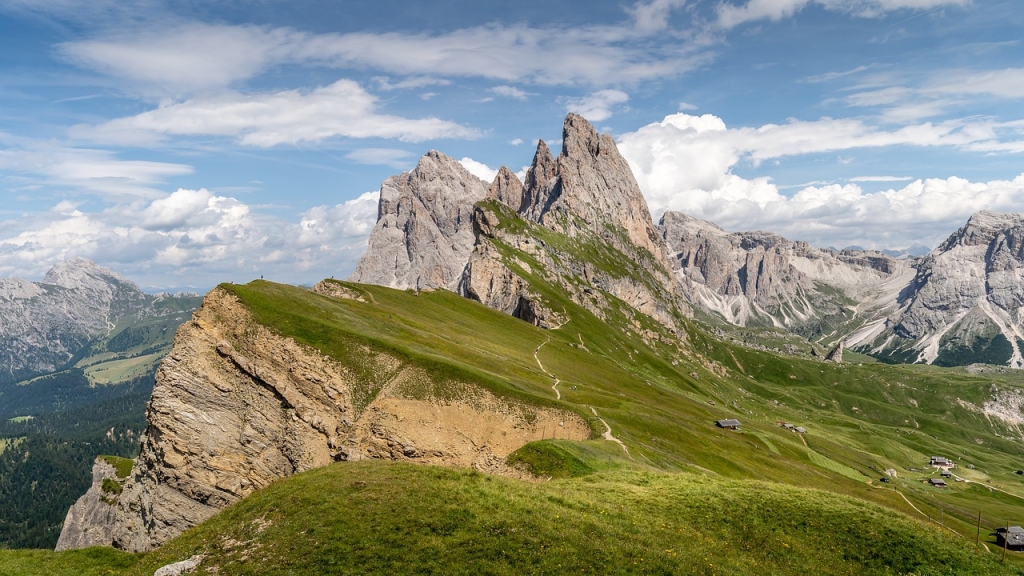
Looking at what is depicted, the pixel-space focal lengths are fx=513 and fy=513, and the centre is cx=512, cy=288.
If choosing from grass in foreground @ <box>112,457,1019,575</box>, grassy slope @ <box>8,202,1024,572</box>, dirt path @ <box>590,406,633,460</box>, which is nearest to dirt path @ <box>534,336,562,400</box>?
grassy slope @ <box>8,202,1024,572</box>

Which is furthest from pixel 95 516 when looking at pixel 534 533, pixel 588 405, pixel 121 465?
pixel 534 533

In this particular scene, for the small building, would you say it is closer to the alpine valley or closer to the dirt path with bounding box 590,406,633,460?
the alpine valley

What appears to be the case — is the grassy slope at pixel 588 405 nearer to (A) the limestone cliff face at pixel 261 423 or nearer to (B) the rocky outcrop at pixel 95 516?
(A) the limestone cliff face at pixel 261 423

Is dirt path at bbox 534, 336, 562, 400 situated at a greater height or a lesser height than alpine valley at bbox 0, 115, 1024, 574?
lesser

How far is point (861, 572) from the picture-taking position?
32938 millimetres

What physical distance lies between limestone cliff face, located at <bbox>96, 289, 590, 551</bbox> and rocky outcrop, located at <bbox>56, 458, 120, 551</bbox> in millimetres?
36632

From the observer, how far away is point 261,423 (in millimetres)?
65438

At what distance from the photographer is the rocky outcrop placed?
94.2m

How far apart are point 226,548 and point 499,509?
17.0m

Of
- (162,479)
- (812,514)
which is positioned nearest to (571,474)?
(812,514)

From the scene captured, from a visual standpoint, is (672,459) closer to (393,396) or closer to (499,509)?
(393,396)

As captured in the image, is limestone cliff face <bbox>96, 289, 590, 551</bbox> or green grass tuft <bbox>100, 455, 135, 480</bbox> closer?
limestone cliff face <bbox>96, 289, 590, 551</bbox>

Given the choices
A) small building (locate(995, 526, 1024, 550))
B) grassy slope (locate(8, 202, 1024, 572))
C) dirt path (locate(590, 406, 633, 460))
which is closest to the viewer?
grassy slope (locate(8, 202, 1024, 572))

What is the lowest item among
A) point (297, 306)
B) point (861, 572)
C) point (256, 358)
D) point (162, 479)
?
point (162, 479)
